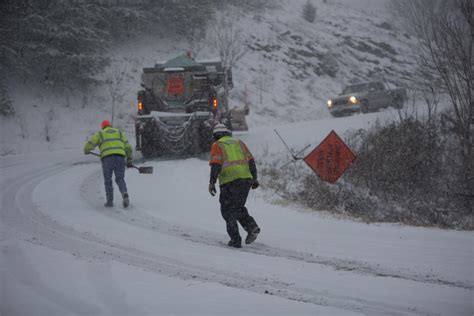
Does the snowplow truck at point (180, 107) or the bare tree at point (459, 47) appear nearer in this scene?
the bare tree at point (459, 47)

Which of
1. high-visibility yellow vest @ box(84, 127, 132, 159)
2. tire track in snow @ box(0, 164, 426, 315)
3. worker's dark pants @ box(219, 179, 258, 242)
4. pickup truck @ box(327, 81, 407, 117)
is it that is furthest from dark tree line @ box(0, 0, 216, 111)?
worker's dark pants @ box(219, 179, 258, 242)

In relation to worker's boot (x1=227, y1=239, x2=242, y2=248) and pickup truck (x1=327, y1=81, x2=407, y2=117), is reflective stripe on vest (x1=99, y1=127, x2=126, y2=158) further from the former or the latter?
pickup truck (x1=327, y1=81, x2=407, y2=117)

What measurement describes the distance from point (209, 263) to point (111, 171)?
4138 mm

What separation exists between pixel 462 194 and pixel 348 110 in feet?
43.4

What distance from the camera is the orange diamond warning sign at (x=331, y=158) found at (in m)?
9.20

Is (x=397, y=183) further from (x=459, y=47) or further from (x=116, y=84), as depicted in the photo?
(x=116, y=84)

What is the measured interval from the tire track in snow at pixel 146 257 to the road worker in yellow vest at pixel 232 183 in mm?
462

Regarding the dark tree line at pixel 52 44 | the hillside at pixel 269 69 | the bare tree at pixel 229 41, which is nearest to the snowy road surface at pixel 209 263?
the hillside at pixel 269 69

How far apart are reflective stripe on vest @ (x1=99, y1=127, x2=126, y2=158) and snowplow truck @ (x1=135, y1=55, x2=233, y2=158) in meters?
5.01

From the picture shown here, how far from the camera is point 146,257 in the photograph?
509 cm

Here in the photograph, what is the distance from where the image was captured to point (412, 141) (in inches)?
452

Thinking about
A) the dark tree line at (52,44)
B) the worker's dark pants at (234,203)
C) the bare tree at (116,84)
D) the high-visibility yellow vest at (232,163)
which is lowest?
the worker's dark pants at (234,203)

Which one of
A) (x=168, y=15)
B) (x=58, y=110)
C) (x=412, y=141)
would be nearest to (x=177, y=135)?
(x=412, y=141)

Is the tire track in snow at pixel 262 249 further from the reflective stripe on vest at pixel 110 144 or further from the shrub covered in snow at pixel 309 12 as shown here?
the shrub covered in snow at pixel 309 12
